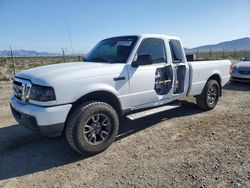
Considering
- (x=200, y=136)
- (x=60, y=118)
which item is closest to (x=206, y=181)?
(x=200, y=136)

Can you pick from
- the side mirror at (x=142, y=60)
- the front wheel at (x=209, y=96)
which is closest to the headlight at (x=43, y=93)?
the side mirror at (x=142, y=60)

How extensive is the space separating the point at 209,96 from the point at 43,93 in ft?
14.8

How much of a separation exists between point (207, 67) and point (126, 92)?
2.84m

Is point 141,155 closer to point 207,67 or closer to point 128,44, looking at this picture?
point 128,44

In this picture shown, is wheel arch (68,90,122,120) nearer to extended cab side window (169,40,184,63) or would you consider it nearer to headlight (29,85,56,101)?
headlight (29,85,56,101)

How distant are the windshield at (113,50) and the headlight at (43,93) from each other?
1.48 m

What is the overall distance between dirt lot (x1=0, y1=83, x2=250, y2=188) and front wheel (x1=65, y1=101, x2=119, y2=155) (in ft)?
0.64

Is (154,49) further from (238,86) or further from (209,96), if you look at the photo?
(238,86)

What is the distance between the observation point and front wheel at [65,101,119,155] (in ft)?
12.0

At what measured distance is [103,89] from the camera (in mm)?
3895

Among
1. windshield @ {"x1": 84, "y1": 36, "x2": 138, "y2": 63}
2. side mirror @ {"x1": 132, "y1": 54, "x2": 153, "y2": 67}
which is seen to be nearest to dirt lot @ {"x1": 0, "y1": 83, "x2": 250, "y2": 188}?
side mirror @ {"x1": 132, "y1": 54, "x2": 153, "y2": 67}

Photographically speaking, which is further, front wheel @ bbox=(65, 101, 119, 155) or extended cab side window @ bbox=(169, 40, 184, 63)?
extended cab side window @ bbox=(169, 40, 184, 63)

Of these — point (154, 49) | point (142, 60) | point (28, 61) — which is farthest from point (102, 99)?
point (28, 61)

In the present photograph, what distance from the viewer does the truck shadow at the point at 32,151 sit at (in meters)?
3.61
